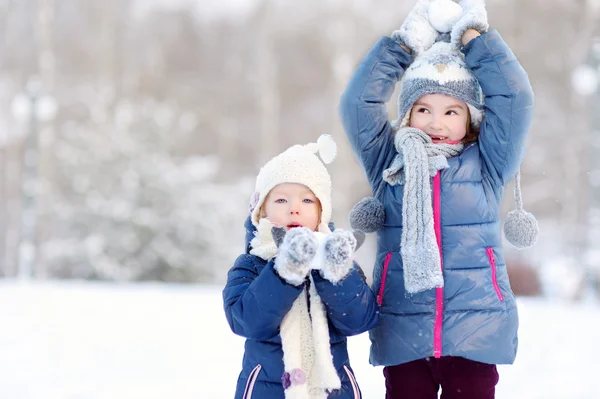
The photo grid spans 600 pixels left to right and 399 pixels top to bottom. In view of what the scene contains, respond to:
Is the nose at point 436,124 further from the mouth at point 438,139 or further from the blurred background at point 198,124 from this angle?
the blurred background at point 198,124

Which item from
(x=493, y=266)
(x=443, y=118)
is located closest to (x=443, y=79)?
(x=443, y=118)

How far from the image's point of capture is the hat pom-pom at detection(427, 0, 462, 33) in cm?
227

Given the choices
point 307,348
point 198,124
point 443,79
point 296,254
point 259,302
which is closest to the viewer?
point 296,254

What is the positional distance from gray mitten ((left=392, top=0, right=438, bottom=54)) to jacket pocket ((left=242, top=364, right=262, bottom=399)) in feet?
3.87

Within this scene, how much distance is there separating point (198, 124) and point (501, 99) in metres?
13.7

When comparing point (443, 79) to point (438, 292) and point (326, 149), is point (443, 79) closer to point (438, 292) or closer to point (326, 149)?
point (326, 149)

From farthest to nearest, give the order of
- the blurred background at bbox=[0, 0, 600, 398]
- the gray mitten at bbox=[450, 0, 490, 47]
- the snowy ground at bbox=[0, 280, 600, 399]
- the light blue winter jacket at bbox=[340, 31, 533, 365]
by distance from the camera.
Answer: the blurred background at bbox=[0, 0, 600, 398]
the snowy ground at bbox=[0, 280, 600, 399]
the gray mitten at bbox=[450, 0, 490, 47]
the light blue winter jacket at bbox=[340, 31, 533, 365]

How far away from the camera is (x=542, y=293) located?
11.8 metres

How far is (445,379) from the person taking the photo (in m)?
2.09

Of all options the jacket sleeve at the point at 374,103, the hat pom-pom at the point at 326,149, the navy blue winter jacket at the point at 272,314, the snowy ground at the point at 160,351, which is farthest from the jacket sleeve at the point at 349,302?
the snowy ground at the point at 160,351

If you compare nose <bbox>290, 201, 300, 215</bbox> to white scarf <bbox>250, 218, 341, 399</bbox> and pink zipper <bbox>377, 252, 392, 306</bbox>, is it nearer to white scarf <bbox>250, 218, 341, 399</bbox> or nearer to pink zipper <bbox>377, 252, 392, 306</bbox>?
white scarf <bbox>250, 218, 341, 399</bbox>

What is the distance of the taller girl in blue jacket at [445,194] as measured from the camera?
6.70 ft

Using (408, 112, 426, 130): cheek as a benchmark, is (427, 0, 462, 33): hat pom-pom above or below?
above

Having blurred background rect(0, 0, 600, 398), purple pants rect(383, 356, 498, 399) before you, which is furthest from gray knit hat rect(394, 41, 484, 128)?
blurred background rect(0, 0, 600, 398)
